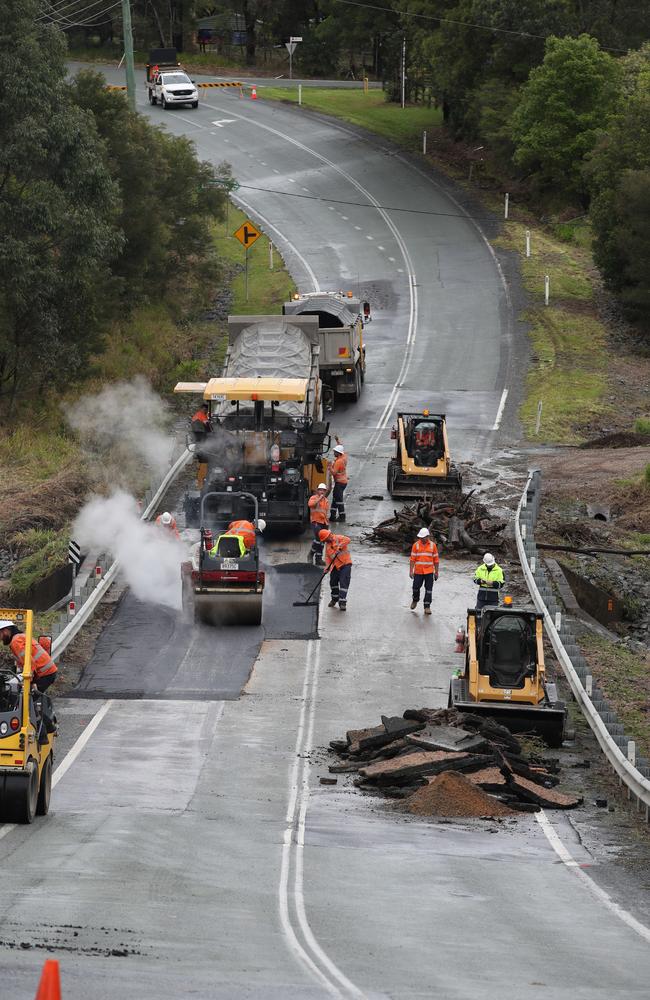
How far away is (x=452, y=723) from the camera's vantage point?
18.3 m

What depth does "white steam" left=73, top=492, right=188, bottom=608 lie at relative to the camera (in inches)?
1019

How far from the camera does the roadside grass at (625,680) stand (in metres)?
20.6

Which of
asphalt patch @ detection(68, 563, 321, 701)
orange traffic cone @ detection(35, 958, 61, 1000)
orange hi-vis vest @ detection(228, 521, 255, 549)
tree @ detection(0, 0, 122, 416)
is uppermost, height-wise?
tree @ detection(0, 0, 122, 416)

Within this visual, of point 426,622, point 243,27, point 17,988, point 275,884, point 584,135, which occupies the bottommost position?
point 426,622

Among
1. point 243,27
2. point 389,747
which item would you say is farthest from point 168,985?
point 243,27

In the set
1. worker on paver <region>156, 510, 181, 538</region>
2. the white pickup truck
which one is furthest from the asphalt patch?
the white pickup truck

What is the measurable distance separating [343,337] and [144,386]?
5663mm

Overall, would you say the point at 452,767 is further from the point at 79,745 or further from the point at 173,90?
the point at 173,90

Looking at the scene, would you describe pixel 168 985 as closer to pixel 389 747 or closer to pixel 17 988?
pixel 17 988

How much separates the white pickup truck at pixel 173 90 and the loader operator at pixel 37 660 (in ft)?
207

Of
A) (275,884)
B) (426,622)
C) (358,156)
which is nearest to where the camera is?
(275,884)

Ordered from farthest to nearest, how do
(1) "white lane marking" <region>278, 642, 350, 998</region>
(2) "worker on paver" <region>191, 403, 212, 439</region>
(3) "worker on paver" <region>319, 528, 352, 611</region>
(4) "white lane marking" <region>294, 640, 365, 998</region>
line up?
(2) "worker on paver" <region>191, 403, 212, 439</region>, (3) "worker on paver" <region>319, 528, 352, 611</region>, (1) "white lane marking" <region>278, 642, 350, 998</region>, (4) "white lane marking" <region>294, 640, 365, 998</region>

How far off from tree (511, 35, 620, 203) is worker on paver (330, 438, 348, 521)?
31740mm

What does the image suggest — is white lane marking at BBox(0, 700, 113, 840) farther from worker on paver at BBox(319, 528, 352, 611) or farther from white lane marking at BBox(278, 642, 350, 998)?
worker on paver at BBox(319, 528, 352, 611)
